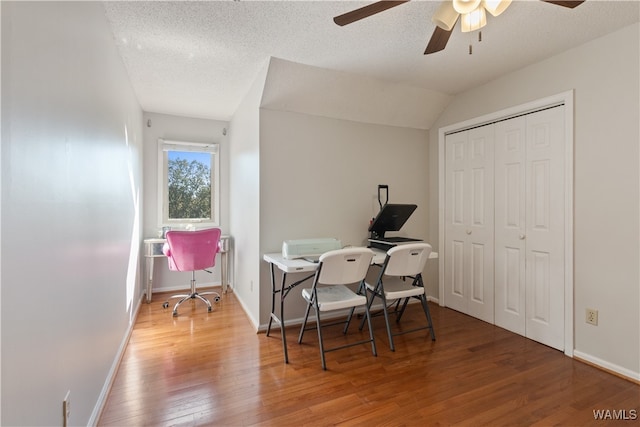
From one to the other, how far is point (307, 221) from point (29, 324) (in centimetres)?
233

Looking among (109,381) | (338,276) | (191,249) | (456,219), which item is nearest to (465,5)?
(338,276)

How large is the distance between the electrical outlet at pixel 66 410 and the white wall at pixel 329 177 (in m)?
1.71

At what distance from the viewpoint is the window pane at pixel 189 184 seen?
4293mm

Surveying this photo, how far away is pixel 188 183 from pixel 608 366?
492 centimetres

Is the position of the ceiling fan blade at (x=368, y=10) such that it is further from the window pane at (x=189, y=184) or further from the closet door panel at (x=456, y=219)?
the window pane at (x=189, y=184)

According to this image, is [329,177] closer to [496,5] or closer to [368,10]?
[368,10]

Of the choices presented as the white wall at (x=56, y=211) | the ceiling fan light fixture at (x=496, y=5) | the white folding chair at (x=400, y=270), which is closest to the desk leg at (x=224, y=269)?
the white wall at (x=56, y=211)

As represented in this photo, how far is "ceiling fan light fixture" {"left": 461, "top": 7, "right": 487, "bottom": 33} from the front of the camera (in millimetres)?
1769

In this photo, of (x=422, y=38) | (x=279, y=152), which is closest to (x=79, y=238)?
(x=279, y=152)

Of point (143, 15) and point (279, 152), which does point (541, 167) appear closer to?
point (279, 152)

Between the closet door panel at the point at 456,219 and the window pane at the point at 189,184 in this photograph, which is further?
the window pane at the point at 189,184

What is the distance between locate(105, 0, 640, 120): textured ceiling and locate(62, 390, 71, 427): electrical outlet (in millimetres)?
2230

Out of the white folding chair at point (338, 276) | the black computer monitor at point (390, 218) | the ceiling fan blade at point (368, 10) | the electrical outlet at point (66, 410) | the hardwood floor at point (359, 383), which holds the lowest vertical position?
the hardwood floor at point (359, 383)

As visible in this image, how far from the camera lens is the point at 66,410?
4.16 feet
